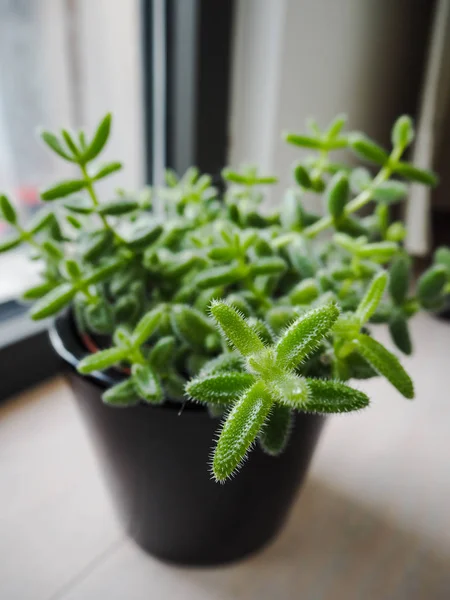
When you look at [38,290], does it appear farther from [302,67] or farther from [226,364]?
[302,67]

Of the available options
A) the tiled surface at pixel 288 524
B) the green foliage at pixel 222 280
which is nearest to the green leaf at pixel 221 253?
the green foliage at pixel 222 280

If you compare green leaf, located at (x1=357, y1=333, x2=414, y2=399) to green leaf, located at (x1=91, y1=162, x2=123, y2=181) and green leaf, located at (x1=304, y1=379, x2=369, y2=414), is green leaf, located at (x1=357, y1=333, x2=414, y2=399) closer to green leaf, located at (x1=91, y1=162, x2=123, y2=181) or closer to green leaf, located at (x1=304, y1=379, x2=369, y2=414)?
green leaf, located at (x1=304, y1=379, x2=369, y2=414)

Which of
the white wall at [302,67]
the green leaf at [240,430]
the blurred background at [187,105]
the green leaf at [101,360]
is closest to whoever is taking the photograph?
the green leaf at [240,430]

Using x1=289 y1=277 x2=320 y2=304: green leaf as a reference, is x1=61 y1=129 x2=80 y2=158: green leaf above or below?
above

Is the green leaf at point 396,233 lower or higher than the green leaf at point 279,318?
higher

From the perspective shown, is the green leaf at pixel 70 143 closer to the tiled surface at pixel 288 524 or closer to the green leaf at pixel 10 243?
the green leaf at pixel 10 243

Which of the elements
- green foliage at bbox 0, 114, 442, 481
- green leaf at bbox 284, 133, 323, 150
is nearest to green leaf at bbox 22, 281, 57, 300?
green foliage at bbox 0, 114, 442, 481

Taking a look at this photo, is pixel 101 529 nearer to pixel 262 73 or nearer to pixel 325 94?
pixel 262 73
